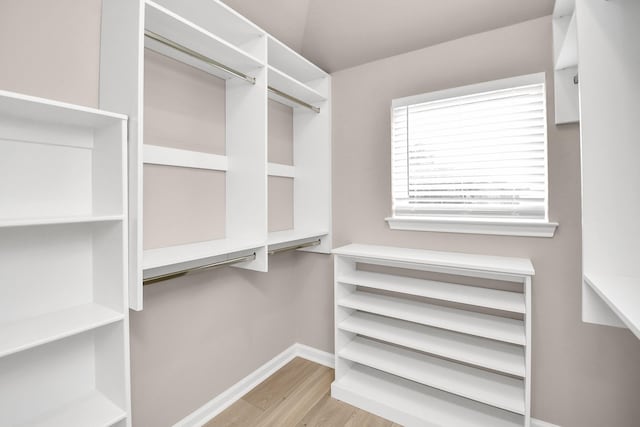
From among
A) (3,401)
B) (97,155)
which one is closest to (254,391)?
(3,401)

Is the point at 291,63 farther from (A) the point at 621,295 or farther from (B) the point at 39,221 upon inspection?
(A) the point at 621,295

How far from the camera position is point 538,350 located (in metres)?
1.76

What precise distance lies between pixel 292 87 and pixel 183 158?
3.02 feet

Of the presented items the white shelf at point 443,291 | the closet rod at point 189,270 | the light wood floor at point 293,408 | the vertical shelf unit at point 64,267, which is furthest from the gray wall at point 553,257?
the vertical shelf unit at point 64,267

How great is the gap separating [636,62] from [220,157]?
6.14ft

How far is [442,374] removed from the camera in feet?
6.11

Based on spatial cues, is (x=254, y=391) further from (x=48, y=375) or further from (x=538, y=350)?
(x=538, y=350)

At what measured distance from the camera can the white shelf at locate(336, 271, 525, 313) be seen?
1.66m

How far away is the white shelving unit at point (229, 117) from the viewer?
1220 mm

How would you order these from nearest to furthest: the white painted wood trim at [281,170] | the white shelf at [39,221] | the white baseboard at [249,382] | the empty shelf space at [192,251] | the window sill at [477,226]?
the white shelf at [39,221]
the empty shelf space at [192,251]
the window sill at [477,226]
the white baseboard at [249,382]
the white painted wood trim at [281,170]

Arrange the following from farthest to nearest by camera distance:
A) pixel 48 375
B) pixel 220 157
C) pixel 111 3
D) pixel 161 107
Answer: pixel 220 157, pixel 161 107, pixel 111 3, pixel 48 375

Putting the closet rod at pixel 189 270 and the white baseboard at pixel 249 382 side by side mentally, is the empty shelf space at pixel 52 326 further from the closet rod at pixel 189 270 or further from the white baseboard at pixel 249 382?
the white baseboard at pixel 249 382

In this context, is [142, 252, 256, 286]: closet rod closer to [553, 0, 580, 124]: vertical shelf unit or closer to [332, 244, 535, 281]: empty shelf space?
[332, 244, 535, 281]: empty shelf space

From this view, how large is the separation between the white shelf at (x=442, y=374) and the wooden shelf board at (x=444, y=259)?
2.11 feet
